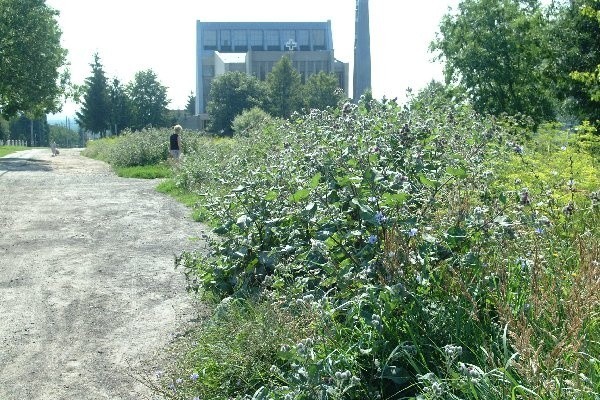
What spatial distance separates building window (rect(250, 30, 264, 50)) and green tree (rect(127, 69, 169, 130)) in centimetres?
3062

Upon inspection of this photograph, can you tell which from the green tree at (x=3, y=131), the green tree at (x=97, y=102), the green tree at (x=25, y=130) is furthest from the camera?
the green tree at (x=25, y=130)

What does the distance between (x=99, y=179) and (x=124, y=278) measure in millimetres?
14599

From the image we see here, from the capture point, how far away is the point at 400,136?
571cm

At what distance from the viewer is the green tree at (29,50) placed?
39812mm

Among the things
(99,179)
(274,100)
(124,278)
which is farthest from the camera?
(274,100)

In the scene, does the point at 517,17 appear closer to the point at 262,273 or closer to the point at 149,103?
the point at 262,273

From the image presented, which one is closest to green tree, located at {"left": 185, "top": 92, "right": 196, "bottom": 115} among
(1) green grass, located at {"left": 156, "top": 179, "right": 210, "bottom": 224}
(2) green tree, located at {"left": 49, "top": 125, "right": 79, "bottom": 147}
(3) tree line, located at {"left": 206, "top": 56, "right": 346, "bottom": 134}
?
(2) green tree, located at {"left": 49, "top": 125, "right": 79, "bottom": 147}

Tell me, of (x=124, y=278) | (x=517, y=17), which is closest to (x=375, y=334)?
(x=124, y=278)

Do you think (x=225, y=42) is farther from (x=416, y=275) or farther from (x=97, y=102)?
(x=416, y=275)

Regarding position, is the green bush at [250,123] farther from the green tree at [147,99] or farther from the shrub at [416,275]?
the green tree at [147,99]

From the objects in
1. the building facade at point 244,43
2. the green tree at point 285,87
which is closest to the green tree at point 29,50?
the green tree at point 285,87

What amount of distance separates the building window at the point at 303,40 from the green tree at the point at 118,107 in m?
35.0

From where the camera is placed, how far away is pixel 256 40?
119250mm

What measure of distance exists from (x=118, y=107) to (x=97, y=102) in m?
2.80
